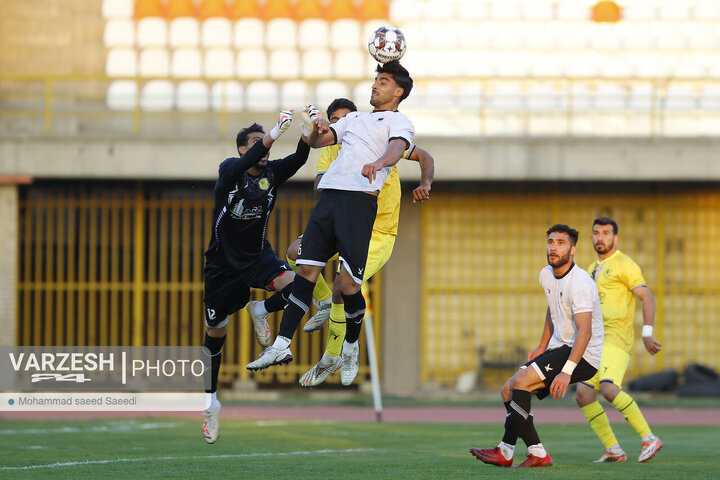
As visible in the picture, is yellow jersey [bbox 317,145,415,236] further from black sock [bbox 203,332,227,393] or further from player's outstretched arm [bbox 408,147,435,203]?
black sock [bbox 203,332,227,393]

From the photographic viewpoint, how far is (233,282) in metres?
10.3

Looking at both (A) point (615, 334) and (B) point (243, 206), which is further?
(A) point (615, 334)

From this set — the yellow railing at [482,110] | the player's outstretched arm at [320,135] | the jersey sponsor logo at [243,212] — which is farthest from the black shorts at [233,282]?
the yellow railing at [482,110]

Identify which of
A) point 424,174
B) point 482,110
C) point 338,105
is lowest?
point 424,174

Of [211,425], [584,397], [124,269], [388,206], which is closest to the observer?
[388,206]

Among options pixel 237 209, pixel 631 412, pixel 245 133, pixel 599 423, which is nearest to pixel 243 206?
Result: pixel 237 209

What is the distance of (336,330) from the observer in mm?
9633

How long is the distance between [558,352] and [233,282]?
2807mm

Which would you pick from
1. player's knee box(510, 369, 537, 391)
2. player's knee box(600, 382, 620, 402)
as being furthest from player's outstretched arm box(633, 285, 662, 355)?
player's knee box(510, 369, 537, 391)

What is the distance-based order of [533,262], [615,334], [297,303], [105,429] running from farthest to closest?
1. [533,262]
2. [105,429]
3. [615,334]
4. [297,303]

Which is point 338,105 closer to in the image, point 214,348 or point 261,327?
point 261,327

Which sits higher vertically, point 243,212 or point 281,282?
point 243,212

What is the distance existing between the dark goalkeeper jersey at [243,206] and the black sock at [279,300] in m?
0.37

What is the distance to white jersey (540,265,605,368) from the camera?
1002cm
